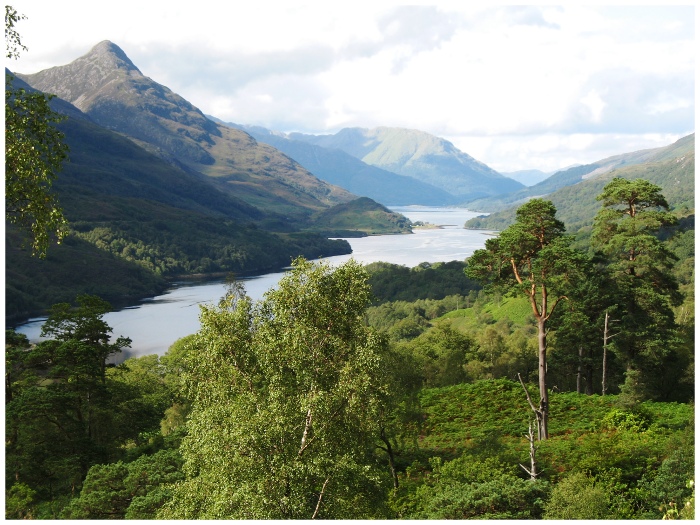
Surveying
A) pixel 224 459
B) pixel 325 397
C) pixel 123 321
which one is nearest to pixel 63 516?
pixel 224 459

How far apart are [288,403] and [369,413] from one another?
221cm

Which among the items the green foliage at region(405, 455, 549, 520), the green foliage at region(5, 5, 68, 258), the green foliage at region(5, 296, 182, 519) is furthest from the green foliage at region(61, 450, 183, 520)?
the green foliage at region(5, 5, 68, 258)

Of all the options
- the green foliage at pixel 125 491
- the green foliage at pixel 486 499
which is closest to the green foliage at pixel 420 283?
the green foliage at pixel 125 491

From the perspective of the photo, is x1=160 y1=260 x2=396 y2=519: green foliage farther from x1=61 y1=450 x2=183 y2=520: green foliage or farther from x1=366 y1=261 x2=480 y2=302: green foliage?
x1=366 y1=261 x2=480 y2=302: green foliage

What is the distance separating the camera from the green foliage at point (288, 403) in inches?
564

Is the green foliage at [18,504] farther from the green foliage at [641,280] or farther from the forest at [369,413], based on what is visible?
the green foliage at [641,280]

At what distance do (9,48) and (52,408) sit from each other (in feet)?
70.9

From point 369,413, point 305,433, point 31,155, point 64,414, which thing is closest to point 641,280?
point 369,413

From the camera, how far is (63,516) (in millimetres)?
21969

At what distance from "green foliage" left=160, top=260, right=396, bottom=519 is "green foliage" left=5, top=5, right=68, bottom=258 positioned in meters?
4.53

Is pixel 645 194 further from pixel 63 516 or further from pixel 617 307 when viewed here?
pixel 63 516

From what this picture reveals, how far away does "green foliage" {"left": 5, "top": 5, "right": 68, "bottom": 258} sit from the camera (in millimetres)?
13531

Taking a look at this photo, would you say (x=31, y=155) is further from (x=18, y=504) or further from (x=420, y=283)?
(x=420, y=283)

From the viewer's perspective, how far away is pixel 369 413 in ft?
51.4
